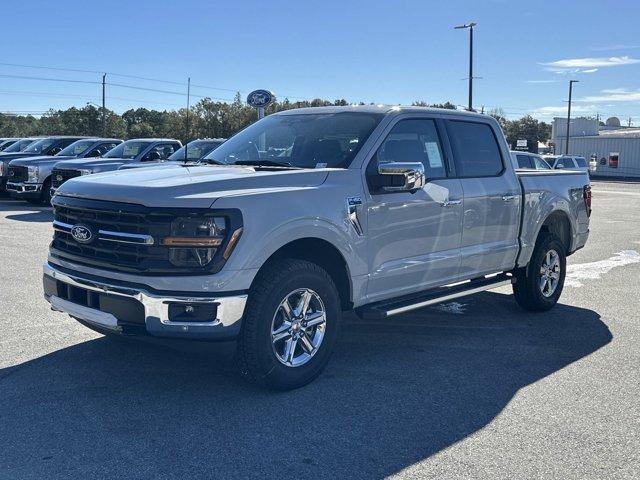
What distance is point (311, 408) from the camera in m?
4.45

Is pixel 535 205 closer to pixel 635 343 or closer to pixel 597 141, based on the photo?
pixel 635 343

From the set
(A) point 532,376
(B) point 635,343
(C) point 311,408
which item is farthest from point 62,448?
(B) point 635,343

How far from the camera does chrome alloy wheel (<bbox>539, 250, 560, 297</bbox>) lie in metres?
7.32

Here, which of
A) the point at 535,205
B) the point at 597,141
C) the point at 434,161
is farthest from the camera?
the point at 597,141

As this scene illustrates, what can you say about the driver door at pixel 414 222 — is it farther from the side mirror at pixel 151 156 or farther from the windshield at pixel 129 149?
the windshield at pixel 129 149

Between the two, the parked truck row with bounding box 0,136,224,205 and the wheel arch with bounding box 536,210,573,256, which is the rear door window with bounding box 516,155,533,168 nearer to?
the parked truck row with bounding box 0,136,224,205

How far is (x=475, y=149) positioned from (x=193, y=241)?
3.29 meters

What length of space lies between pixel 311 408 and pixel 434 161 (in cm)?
Answer: 251

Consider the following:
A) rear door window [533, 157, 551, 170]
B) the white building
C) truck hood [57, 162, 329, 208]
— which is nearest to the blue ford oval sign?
rear door window [533, 157, 551, 170]

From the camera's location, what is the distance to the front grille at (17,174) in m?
16.8

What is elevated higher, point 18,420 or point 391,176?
point 391,176

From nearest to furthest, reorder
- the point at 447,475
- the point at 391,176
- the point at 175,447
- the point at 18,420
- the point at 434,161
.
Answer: the point at 447,475 < the point at 175,447 < the point at 18,420 < the point at 391,176 < the point at 434,161

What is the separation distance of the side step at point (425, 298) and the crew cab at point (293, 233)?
0.02 metres

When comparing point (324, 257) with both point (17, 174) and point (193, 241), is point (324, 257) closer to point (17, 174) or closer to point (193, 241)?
point (193, 241)
